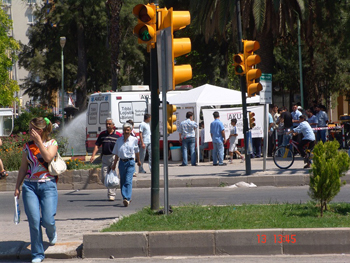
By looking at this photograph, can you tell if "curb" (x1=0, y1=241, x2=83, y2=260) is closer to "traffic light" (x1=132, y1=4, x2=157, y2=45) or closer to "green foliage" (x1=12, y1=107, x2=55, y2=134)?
"traffic light" (x1=132, y1=4, x2=157, y2=45)

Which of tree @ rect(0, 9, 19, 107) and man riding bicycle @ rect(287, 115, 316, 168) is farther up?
tree @ rect(0, 9, 19, 107)

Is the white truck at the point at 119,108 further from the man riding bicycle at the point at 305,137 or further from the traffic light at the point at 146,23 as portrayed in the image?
the traffic light at the point at 146,23

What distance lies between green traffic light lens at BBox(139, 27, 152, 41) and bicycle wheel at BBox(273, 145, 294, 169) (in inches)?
→ 363

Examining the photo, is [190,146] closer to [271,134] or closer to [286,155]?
[286,155]

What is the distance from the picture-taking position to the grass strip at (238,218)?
701cm

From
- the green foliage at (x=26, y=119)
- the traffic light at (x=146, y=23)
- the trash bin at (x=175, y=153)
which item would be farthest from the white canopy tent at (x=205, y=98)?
the green foliage at (x=26, y=119)

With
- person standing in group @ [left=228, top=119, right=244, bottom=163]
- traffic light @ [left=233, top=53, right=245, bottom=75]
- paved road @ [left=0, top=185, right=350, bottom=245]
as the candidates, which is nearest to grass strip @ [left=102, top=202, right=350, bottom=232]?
paved road @ [left=0, top=185, right=350, bottom=245]

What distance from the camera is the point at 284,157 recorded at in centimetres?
1619

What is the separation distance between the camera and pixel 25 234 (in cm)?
796

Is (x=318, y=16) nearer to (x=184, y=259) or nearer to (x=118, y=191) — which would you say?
(x=118, y=191)

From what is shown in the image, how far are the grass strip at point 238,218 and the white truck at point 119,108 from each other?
12567mm

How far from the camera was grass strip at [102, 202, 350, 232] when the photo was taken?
23.0ft

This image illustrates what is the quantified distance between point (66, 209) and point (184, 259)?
506 centimetres

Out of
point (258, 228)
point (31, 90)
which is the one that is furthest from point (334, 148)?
point (31, 90)
